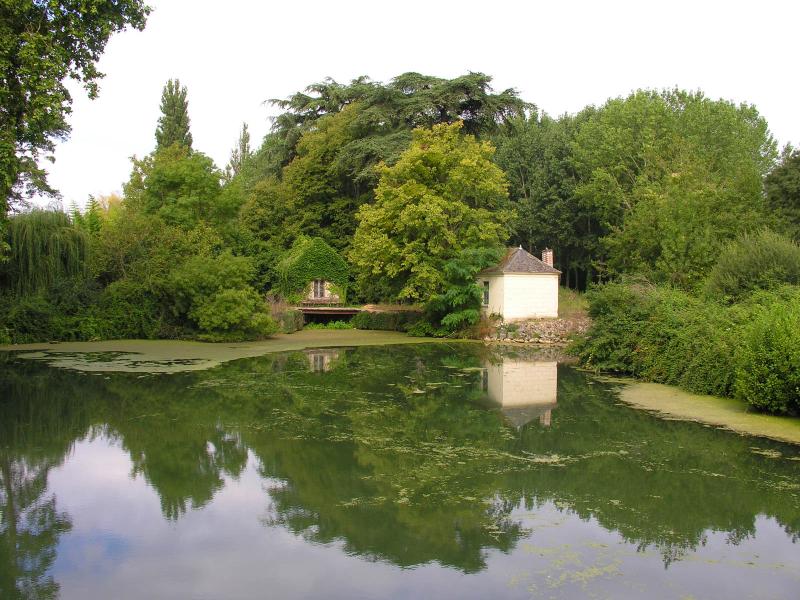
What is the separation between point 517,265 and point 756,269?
45.4 feet

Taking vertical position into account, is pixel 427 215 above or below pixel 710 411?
above

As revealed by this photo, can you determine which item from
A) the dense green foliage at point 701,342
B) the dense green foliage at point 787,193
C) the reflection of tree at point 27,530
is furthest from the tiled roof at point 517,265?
the reflection of tree at point 27,530

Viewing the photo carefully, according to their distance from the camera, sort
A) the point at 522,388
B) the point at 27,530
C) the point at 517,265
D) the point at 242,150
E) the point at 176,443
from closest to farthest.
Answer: the point at 27,530 < the point at 176,443 < the point at 522,388 < the point at 517,265 < the point at 242,150

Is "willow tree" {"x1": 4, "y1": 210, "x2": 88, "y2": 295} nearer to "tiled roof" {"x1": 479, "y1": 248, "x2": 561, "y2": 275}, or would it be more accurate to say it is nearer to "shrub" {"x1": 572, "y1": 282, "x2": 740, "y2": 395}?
"tiled roof" {"x1": 479, "y1": 248, "x2": 561, "y2": 275}

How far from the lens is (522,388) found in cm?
1586

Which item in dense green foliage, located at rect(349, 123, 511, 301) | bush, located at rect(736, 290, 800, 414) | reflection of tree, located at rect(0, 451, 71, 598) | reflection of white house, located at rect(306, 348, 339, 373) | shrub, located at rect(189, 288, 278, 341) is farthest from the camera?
dense green foliage, located at rect(349, 123, 511, 301)

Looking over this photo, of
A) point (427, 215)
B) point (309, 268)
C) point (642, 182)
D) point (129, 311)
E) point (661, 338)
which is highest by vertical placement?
point (642, 182)

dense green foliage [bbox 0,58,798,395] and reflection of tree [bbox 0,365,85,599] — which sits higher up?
dense green foliage [bbox 0,58,798,395]

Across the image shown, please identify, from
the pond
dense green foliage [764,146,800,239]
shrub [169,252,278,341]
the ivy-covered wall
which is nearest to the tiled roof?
the ivy-covered wall

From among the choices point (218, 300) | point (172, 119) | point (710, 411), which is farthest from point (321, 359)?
point (172, 119)

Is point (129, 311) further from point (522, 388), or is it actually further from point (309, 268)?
point (522, 388)

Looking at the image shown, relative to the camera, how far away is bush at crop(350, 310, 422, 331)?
33375mm

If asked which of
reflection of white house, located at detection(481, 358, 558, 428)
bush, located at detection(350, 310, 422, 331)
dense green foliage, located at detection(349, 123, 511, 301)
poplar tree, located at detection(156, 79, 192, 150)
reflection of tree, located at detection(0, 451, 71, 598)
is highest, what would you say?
poplar tree, located at detection(156, 79, 192, 150)

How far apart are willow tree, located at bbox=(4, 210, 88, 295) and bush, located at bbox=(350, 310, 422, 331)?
44.9 feet
